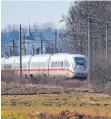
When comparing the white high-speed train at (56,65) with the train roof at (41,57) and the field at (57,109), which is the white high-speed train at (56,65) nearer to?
the train roof at (41,57)

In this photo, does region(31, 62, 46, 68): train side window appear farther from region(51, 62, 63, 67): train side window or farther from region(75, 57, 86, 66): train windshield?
region(75, 57, 86, 66): train windshield

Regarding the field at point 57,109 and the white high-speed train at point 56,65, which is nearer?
the field at point 57,109

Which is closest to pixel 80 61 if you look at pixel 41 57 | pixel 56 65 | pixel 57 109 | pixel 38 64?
pixel 56 65

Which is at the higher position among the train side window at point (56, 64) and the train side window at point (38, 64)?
the train side window at point (56, 64)

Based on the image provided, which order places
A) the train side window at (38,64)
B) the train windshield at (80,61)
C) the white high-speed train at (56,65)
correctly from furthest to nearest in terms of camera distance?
the train side window at (38,64), the train windshield at (80,61), the white high-speed train at (56,65)

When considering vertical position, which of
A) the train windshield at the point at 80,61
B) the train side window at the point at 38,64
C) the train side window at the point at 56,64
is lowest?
the train side window at the point at 38,64

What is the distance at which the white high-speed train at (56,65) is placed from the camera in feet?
129

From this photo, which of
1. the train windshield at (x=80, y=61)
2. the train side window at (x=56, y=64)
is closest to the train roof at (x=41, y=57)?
the train side window at (x=56, y=64)

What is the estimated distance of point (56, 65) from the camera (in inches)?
1624

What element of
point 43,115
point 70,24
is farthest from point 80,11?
point 43,115

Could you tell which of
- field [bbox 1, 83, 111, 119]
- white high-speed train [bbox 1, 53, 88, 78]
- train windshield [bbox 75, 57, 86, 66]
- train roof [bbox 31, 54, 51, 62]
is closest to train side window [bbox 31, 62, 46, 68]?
white high-speed train [bbox 1, 53, 88, 78]

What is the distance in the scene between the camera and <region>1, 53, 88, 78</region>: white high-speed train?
129 feet

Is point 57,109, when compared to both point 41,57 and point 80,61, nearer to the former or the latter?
point 80,61

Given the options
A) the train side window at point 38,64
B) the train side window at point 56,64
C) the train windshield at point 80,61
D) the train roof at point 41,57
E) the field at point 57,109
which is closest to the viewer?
the field at point 57,109
